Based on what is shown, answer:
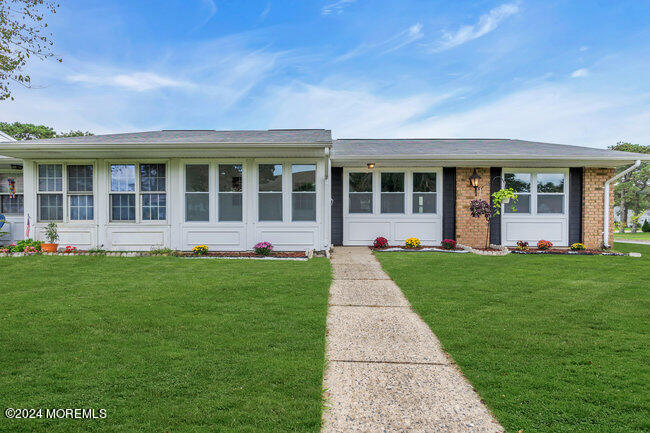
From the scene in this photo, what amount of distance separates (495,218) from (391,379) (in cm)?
892

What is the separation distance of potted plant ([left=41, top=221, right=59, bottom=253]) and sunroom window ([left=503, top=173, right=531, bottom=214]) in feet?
41.1

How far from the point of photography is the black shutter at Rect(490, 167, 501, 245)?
10.1m

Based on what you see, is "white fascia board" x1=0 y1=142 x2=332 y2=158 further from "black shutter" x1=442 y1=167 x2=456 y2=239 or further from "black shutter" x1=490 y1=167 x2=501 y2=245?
"black shutter" x1=490 y1=167 x2=501 y2=245

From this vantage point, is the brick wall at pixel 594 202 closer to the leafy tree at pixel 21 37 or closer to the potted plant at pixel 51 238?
the leafy tree at pixel 21 37

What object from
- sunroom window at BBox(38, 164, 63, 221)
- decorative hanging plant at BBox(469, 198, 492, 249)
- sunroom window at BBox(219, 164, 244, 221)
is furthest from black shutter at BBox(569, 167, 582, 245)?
sunroom window at BBox(38, 164, 63, 221)

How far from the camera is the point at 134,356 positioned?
9.16 feet

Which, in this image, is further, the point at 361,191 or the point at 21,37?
the point at 361,191

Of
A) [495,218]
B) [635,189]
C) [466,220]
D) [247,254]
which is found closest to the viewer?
[247,254]

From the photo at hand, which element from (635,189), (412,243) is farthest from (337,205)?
(635,189)

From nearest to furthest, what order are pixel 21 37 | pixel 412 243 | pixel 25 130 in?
pixel 21 37 → pixel 412 243 → pixel 25 130

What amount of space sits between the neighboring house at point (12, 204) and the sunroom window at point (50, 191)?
2.20m

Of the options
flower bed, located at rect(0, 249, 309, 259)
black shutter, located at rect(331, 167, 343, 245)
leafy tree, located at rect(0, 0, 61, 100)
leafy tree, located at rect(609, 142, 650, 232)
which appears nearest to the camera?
leafy tree, located at rect(0, 0, 61, 100)

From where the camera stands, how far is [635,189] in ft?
86.6

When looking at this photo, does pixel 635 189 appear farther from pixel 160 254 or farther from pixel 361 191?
pixel 160 254
